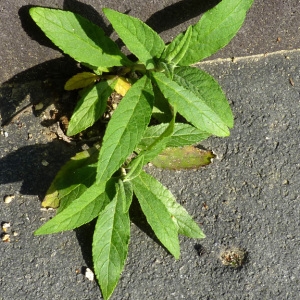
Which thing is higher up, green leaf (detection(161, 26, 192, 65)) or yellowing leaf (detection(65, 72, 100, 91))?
green leaf (detection(161, 26, 192, 65))

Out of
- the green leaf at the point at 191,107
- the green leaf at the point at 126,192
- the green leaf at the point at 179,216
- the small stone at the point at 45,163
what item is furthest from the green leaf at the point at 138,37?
the small stone at the point at 45,163

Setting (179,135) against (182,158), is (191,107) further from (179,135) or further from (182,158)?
(182,158)

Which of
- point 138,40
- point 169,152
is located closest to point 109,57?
point 138,40

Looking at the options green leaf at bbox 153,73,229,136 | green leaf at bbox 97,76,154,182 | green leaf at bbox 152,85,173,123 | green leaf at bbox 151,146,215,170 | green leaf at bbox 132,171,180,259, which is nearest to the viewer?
green leaf at bbox 97,76,154,182

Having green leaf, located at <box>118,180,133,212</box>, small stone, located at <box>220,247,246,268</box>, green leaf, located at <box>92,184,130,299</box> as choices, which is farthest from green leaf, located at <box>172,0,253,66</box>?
small stone, located at <box>220,247,246,268</box>

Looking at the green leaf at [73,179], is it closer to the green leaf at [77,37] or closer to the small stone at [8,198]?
the small stone at [8,198]

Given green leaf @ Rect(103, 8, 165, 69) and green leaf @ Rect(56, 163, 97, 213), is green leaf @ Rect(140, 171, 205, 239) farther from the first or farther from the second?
green leaf @ Rect(103, 8, 165, 69)
